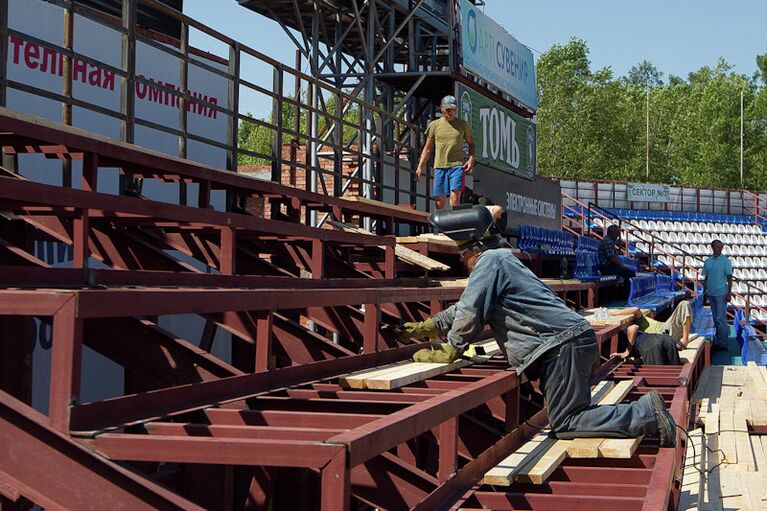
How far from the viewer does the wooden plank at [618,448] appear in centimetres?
543

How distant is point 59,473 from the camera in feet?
11.5

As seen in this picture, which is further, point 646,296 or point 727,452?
point 646,296

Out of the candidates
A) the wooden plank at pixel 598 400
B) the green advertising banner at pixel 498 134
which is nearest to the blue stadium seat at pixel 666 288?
the green advertising banner at pixel 498 134

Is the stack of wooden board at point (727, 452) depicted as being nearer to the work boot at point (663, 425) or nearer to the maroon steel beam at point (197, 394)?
the work boot at point (663, 425)

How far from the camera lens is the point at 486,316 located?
18.7 feet

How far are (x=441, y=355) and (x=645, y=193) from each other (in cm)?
3616

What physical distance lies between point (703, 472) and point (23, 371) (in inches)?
194

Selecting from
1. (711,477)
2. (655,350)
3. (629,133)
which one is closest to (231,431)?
(711,477)

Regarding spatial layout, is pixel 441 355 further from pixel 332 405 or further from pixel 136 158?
pixel 136 158

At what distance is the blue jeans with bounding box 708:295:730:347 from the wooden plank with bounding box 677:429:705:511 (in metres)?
9.87

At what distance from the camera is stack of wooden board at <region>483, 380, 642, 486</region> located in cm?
491

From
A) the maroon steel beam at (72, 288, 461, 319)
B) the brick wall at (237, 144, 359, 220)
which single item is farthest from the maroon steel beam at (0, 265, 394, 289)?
the brick wall at (237, 144, 359, 220)

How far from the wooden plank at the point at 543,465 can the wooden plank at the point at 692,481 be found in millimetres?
1665

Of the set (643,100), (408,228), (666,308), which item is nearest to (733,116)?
(643,100)
